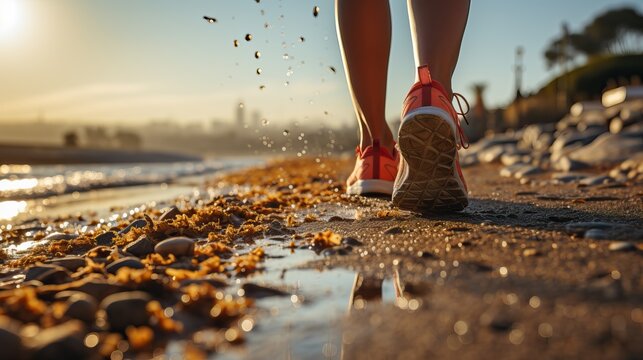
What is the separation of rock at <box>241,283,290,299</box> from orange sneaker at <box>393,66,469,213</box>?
0.95 metres

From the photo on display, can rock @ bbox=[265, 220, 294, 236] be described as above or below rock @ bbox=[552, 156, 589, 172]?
below

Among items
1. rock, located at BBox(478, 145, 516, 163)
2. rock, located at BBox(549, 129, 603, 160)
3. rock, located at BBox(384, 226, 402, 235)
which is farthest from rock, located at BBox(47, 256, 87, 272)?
rock, located at BBox(478, 145, 516, 163)

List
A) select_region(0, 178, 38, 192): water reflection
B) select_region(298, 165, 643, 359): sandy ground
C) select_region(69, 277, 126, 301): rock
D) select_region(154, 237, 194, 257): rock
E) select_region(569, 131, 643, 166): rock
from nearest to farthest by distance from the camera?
select_region(298, 165, 643, 359): sandy ground → select_region(69, 277, 126, 301): rock → select_region(154, 237, 194, 257): rock → select_region(569, 131, 643, 166): rock → select_region(0, 178, 38, 192): water reflection

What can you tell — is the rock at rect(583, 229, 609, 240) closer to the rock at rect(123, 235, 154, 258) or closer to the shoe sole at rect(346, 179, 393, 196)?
the shoe sole at rect(346, 179, 393, 196)

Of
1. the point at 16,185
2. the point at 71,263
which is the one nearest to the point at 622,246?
the point at 71,263

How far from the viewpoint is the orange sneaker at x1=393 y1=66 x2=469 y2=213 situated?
200 centimetres

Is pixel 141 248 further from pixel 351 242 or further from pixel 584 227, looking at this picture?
pixel 584 227

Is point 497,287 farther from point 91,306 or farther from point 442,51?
point 442,51

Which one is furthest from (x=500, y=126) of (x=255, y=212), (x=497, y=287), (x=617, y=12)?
(x=617, y=12)

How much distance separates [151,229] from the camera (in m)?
2.32

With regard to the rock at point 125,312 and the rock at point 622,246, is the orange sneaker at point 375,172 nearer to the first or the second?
the rock at point 622,246

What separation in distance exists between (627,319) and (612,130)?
8.95 m

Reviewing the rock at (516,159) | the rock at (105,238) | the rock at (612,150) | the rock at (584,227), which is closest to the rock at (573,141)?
the rock at (516,159)

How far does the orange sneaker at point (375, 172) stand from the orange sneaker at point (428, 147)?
1.53 feet
